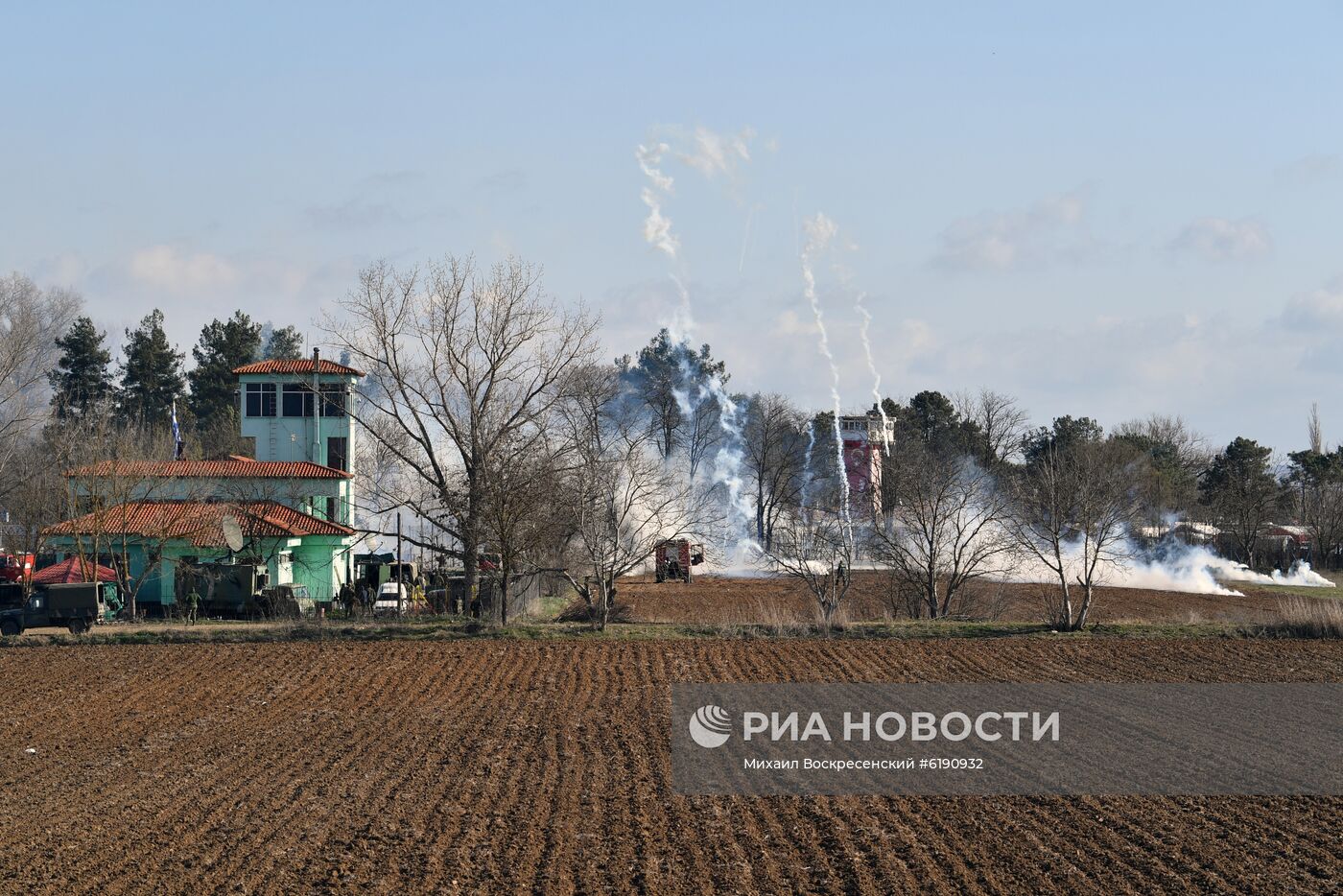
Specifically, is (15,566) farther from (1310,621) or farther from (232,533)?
(1310,621)

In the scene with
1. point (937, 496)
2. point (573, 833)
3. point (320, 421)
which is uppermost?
point (320, 421)

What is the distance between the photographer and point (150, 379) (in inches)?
3743

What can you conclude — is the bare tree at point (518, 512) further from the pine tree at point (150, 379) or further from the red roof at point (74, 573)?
the pine tree at point (150, 379)

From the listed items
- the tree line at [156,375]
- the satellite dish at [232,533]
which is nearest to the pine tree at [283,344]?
the tree line at [156,375]

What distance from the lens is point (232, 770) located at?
61.5ft

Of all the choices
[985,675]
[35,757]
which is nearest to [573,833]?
[35,757]

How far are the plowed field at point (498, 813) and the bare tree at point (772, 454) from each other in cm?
6078

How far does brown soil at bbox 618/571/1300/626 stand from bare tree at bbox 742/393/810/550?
22.2m

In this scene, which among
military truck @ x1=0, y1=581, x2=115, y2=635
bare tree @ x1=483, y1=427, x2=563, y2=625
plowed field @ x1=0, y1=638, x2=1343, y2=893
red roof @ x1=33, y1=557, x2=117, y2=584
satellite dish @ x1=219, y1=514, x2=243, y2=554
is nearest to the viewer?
plowed field @ x1=0, y1=638, x2=1343, y2=893

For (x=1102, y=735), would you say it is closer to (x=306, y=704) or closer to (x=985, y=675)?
(x=985, y=675)

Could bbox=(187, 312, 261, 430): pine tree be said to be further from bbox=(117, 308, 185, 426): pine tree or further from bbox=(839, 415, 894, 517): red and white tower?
bbox=(839, 415, 894, 517): red and white tower

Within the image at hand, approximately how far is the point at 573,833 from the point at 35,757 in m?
10.5

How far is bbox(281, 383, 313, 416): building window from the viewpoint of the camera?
62531 millimetres

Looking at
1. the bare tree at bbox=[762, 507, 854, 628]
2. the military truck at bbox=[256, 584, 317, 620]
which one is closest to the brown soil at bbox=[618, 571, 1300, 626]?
the bare tree at bbox=[762, 507, 854, 628]
